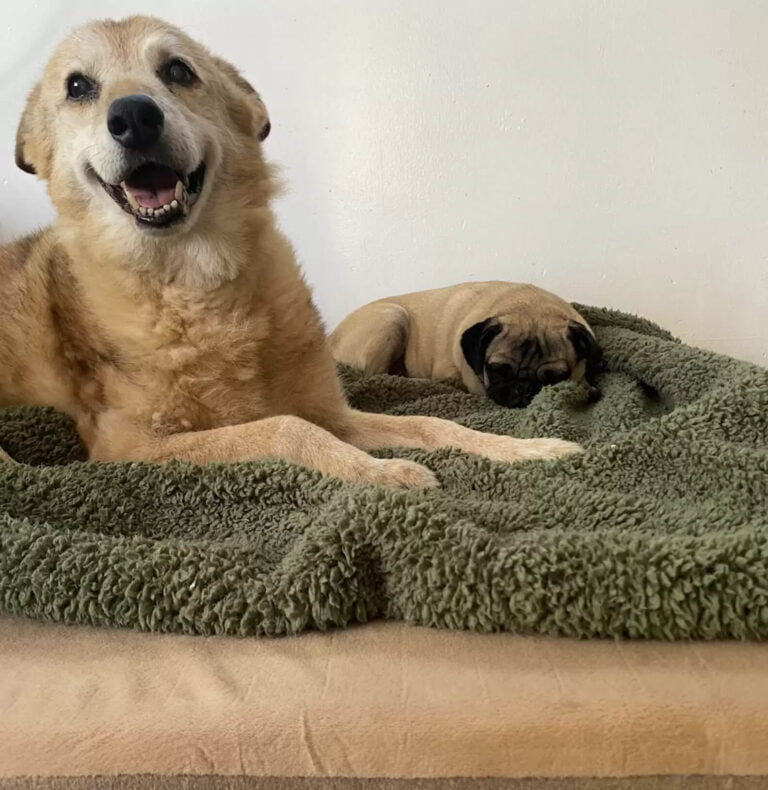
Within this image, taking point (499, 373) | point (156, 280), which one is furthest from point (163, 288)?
point (499, 373)

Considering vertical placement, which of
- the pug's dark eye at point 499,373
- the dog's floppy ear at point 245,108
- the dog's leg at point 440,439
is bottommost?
the pug's dark eye at point 499,373

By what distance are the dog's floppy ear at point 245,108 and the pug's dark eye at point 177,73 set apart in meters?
0.12

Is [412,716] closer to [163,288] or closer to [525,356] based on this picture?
[163,288]

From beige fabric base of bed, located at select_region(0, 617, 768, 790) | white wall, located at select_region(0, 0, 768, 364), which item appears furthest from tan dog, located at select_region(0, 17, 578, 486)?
white wall, located at select_region(0, 0, 768, 364)

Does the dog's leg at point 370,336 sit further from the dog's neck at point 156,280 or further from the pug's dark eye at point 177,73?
the pug's dark eye at point 177,73

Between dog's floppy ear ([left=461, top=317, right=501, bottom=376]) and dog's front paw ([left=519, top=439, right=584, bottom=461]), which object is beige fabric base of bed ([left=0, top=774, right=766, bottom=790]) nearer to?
dog's front paw ([left=519, top=439, right=584, bottom=461])

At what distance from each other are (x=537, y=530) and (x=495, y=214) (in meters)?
1.87

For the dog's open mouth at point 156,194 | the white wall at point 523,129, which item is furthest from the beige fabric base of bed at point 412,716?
the white wall at point 523,129

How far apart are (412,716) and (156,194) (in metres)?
1.20

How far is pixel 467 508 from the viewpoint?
36.4 inches

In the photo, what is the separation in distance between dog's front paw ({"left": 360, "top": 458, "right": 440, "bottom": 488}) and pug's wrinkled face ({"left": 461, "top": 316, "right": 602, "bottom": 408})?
1022 millimetres

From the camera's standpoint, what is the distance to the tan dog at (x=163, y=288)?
1312mm

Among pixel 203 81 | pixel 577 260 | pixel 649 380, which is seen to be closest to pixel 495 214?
pixel 577 260

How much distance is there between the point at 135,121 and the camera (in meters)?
1.27
